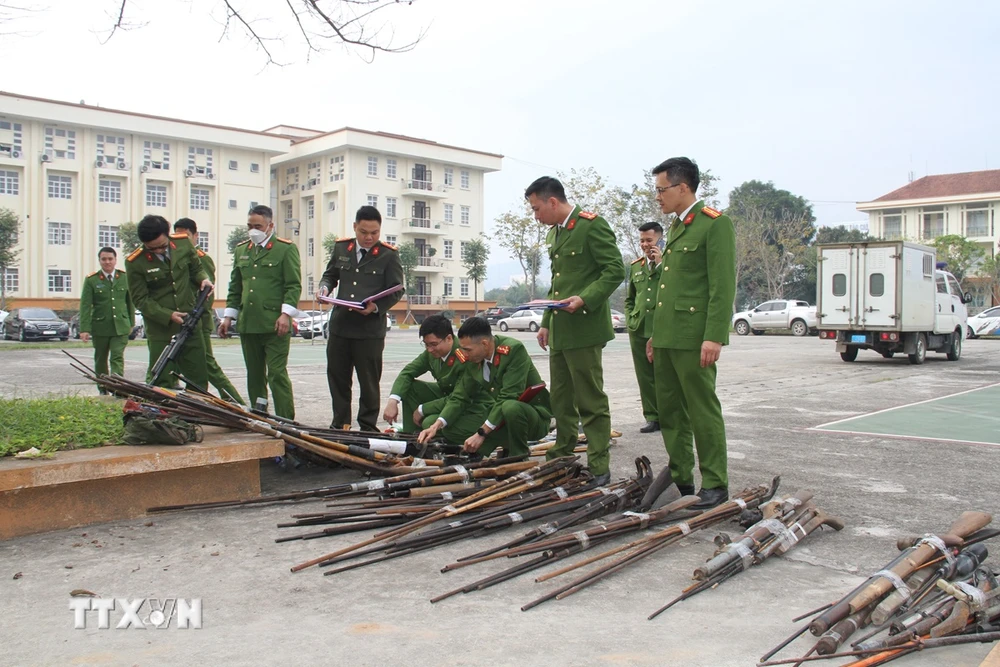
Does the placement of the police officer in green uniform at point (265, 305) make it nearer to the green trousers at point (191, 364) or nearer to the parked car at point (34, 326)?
the green trousers at point (191, 364)

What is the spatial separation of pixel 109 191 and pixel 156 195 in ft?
9.51

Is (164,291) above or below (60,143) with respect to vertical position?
below

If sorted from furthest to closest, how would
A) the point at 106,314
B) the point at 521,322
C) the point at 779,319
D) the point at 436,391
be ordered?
the point at 521,322, the point at 779,319, the point at 106,314, the point at 436,391

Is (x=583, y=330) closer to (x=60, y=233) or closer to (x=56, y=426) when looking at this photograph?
(x=56, y=426)

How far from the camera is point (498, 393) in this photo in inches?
231

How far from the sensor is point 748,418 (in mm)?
8648

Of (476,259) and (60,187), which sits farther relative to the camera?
(476,259)

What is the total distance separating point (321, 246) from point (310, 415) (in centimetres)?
5403

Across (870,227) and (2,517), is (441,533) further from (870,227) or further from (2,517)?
(870,227)

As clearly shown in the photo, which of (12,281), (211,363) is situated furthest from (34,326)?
(211,363)

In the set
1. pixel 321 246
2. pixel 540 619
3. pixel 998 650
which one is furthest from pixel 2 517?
pixel 321 246

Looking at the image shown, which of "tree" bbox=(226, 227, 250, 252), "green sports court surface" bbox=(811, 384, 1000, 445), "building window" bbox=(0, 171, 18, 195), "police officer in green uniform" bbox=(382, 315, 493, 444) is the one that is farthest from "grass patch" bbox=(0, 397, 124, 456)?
"building window" bbox=(0, 171, 18, 195)

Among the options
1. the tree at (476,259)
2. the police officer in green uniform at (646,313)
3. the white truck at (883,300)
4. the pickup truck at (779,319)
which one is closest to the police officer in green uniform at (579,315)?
the police officer in green uniform at (646,313)

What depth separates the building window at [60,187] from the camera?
4984 cm
